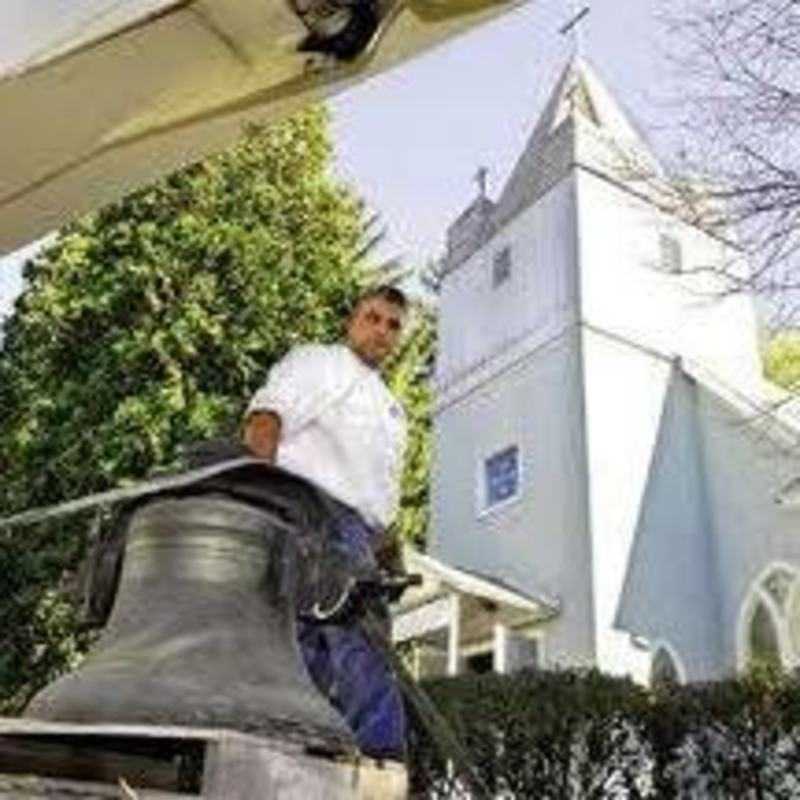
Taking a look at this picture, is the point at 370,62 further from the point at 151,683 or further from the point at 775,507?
the point at 775,507

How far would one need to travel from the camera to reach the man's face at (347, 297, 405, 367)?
3402 mm

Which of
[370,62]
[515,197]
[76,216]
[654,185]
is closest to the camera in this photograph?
[370,62]

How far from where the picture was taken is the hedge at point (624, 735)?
30.2ft

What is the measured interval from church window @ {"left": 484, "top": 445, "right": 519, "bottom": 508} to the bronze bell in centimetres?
1505

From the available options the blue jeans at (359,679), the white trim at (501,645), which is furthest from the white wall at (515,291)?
the blue jeans at (359,679)

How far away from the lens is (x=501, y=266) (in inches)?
746

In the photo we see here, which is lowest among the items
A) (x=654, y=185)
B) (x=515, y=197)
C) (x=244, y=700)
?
(x=244, y=700)

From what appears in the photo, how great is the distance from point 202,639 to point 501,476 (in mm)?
15650

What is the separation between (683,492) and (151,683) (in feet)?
49.9

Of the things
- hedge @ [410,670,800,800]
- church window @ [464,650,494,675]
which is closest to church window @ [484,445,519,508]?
church window @ [464,650,494,675]

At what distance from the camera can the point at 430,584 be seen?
1691cm

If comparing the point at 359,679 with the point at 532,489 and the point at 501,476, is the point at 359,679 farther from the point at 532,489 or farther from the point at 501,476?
the point at 501,476

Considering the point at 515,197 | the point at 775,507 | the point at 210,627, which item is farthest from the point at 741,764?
the point at 515,197

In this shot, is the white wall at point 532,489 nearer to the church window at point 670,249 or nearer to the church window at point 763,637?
the church window at point 763,637
